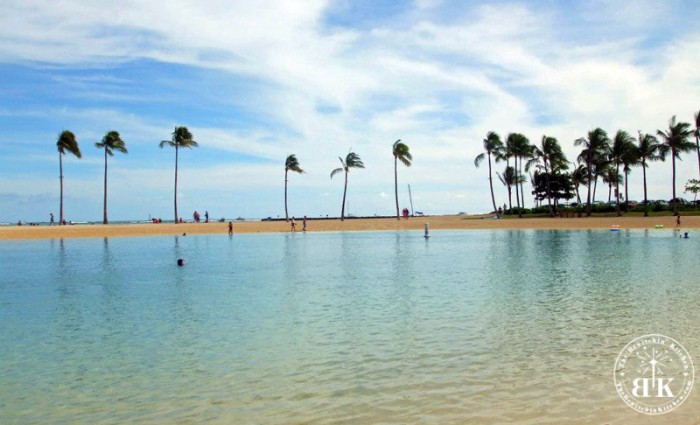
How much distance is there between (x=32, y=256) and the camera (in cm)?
4366

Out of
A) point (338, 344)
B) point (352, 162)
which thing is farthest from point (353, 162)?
point (338, 344)

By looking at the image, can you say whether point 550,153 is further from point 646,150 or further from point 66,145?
point 66,145

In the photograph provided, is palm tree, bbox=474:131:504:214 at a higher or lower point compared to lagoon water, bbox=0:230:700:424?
higher

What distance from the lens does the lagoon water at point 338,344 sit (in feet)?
28.8

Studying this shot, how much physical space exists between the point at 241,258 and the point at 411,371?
30431 millimetres

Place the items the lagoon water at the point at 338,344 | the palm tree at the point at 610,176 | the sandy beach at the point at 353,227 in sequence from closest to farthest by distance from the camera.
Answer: the lagoon water at the point at 338,344 < the sandy beach at the point at 353,227 < the palm tree at the point at 610,176

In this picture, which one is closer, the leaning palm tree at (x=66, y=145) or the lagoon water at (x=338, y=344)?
the lagoon water at (x=338, y=344)

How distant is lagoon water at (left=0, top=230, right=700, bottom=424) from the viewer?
878 centimetres

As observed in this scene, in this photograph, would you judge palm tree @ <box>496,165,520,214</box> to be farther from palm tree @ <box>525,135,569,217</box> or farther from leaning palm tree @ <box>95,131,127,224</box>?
leaning palm tree @ <box>95,131,127,224</box>

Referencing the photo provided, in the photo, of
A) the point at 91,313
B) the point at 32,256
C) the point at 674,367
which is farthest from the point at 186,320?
the point at 32,256

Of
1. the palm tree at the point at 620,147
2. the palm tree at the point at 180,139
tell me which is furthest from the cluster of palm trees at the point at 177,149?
the palm tree at the point at 620,147

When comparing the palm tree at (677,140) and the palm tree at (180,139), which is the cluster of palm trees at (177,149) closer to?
the palm tree at (180,139)

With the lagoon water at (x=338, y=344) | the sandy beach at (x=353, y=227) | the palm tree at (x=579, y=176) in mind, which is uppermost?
the palm tree at (x=579, y=176)

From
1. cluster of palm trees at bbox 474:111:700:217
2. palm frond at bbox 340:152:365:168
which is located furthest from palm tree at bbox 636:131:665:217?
palm frond at bbox 340:152:365:168
